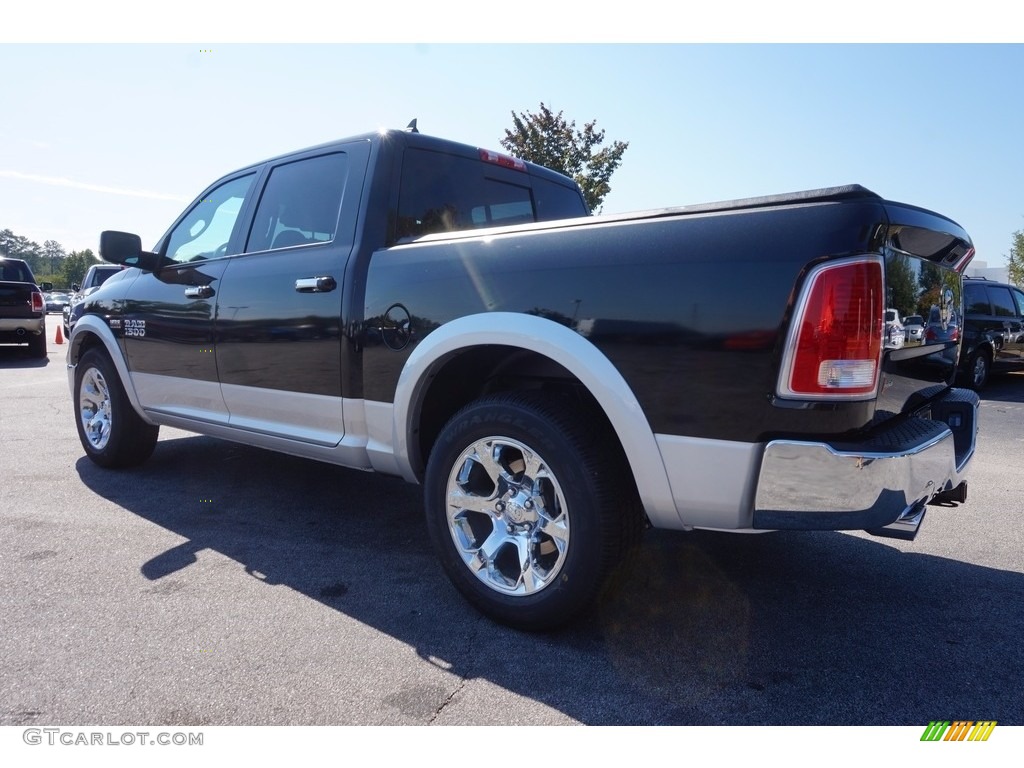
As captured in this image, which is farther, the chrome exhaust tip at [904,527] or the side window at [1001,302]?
the side window at [1001,302]

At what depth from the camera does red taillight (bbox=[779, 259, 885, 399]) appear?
76.7 inches

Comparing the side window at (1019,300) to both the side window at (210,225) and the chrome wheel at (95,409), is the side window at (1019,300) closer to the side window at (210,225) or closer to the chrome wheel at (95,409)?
the side window at (210,225)

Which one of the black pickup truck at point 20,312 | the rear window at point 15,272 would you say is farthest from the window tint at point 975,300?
the rear window at point 15,272

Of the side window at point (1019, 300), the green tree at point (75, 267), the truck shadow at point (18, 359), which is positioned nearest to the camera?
the side window at point (1019, 300)

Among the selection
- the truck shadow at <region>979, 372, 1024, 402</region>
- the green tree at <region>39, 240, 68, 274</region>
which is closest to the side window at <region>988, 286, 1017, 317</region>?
the truck shadow at <region>979, 372, 1024, 402</region>

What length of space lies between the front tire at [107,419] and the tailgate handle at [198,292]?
1.13 metres

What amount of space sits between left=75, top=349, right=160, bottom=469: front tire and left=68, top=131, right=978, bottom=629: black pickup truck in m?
0.96

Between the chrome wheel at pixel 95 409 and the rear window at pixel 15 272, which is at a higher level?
the rear window at pixel 15 272

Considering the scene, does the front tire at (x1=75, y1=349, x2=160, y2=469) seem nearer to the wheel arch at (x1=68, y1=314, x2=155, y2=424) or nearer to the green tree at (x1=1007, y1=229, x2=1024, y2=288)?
the wheel arch at (x1=68, y1=314, x2=155, y2=424)

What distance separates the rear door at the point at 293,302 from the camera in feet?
10.6

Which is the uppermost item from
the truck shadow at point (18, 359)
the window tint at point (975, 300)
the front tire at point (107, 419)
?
the window tint at point (975, 300)

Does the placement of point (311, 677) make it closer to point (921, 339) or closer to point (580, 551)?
point (580, 551)
